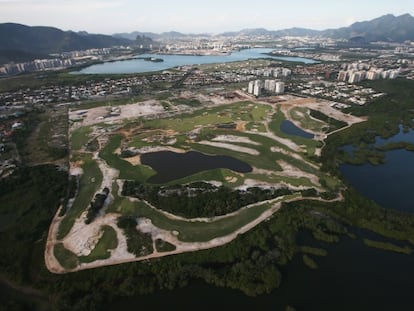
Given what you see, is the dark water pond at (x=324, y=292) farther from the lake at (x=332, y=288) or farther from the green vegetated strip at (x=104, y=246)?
the green vegetated strip at (x=104, y=246)

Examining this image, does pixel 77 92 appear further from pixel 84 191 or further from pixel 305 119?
pixel 305 119

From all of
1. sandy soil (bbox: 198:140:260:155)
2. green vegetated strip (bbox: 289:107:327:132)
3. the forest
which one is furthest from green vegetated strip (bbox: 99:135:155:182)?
green vegetated strip (bbox: 289:107:327:132)

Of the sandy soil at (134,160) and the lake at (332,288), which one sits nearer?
the lake at (332,288)

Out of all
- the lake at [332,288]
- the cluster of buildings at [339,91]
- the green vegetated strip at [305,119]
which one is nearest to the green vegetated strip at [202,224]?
the lake at [332,288]

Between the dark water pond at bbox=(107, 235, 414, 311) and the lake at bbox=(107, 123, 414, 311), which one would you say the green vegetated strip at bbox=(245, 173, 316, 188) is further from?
the dark water pond at bbox=(107, 235, 414, 311)

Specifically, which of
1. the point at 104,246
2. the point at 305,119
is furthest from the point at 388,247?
the point at 305,119

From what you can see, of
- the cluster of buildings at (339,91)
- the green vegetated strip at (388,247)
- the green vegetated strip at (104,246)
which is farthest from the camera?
the cluster of buildings at (339,91)
